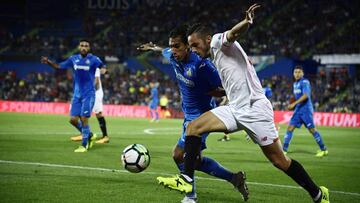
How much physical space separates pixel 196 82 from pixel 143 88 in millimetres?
36776

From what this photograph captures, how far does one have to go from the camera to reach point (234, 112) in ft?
22.9

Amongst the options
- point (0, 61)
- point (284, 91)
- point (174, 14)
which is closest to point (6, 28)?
point (0, 61)

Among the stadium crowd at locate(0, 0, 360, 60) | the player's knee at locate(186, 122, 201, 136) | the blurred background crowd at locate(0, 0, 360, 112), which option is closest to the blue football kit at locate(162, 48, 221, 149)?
the player's knee at locate(186, 122, 201, 136)

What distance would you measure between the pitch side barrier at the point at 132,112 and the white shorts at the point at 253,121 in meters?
26.6

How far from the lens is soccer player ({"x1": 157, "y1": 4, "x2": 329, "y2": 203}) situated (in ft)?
22.6

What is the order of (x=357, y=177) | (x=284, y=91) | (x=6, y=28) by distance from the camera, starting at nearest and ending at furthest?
(x=357, y=177) < (x=284, y=91) < (x=6, y=28)

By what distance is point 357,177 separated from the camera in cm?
1080

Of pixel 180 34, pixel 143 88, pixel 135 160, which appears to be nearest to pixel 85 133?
pixel 135 160

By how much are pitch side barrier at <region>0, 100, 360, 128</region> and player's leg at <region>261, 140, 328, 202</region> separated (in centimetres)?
2616

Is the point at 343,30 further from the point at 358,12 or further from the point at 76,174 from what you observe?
the point at 76,174

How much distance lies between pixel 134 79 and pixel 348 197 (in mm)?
39039

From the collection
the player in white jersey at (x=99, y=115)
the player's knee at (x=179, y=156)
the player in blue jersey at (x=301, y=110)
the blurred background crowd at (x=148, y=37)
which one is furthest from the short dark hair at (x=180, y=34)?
the blurred background crowd at (x=148, y=37)

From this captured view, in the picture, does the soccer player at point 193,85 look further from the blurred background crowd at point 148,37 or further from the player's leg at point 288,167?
the blurred background crowd at point 148,37

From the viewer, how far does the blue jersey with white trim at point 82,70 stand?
49.4 ft
